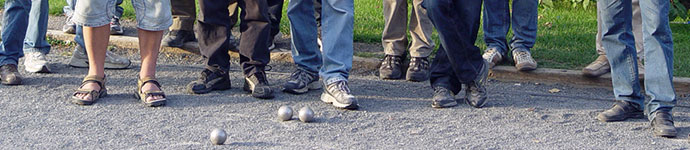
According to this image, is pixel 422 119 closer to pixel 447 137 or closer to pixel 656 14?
pixel 447 137

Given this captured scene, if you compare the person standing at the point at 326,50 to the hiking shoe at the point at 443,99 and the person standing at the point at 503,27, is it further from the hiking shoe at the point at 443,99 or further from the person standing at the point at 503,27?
the person standing at the point at 503,27

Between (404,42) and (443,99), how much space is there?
119 centimetres

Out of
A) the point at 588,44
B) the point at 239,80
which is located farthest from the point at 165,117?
the point at 588,44

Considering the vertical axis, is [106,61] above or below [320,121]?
below

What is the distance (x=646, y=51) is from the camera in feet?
16.1

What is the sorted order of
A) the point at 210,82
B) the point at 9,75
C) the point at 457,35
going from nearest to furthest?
the point at 457,35 → the point at 210,82 → the point at 9,75

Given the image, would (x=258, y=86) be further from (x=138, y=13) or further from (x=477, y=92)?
(x=477, y=92)

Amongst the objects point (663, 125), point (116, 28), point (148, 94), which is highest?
point (663, 125)

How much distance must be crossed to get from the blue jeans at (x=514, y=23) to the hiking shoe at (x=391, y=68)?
0.73 meters

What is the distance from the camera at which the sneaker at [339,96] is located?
534 cm

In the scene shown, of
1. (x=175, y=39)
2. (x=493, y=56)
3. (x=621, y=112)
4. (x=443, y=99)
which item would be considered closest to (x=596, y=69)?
(x=493, y=56)

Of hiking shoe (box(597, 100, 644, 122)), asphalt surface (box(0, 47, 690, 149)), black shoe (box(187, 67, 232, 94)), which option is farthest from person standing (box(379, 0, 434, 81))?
hiking shoe (box(597, 100, 644, 122))

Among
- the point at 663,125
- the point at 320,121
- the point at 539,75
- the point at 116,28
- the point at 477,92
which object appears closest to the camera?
the point at 663,125

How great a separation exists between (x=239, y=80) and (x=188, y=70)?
0.53 m
